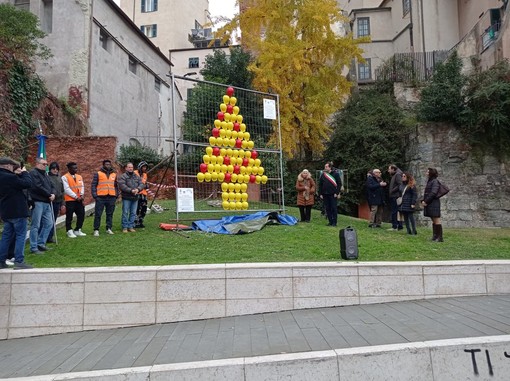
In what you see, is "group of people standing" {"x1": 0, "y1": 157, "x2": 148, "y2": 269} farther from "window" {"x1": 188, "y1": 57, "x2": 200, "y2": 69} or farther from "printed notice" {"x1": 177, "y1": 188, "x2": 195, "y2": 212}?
"window" {"x1": 188, "y1": 57, "x2": 200, "y2": 69}

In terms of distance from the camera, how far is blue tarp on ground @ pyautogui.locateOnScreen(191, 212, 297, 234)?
34.9 ft

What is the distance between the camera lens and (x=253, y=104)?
13523mm

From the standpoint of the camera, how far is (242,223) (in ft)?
36.1

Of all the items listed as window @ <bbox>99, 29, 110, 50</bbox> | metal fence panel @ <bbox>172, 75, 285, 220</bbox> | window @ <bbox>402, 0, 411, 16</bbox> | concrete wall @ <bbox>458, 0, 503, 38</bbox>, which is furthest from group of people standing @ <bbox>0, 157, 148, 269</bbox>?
window @ <bbox>402, 0, 411, 16</bbox>

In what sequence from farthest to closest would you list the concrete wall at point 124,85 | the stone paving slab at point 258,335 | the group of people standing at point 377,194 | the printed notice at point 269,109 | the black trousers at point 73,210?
the concrete wall at point 124,85 → the printed notice at point 269,109 → the group of people standing at point 377,194 → the black trousers at point 73,210 → the stone paving slab at point 258,335

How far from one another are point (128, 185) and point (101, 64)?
14415 mm

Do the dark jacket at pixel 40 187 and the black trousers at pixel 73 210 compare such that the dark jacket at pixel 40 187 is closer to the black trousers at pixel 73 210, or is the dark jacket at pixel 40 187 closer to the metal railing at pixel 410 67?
→ the black trousers at pixel 73 210

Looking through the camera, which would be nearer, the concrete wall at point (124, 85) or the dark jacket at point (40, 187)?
the dark jacket at point (40, 187)

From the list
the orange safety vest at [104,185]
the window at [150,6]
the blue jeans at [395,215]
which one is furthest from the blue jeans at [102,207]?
the window at [150,6]

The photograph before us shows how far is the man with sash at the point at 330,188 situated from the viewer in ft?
38.3

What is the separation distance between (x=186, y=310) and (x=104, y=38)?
20882 millimetres

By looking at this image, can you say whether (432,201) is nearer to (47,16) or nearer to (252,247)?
(252,247)

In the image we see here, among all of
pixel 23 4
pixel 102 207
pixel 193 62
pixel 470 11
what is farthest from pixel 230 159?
pixel 193 62

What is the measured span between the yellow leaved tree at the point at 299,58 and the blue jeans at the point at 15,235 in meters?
13.6
